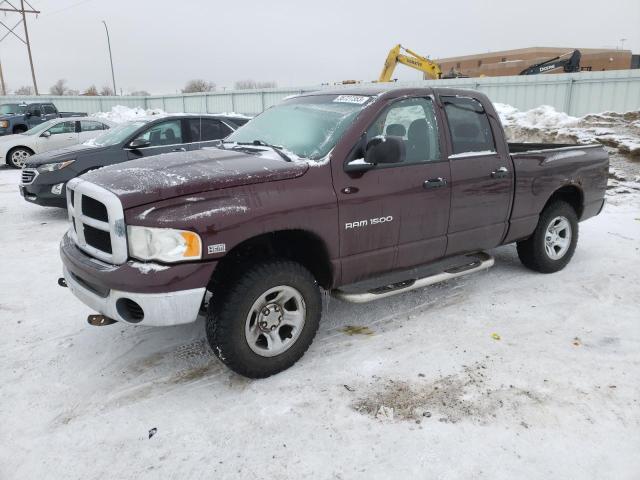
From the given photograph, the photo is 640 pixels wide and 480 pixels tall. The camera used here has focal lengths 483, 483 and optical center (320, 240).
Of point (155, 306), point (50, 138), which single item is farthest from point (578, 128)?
point (50, 138)

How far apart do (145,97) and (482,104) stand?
3234 centimetres

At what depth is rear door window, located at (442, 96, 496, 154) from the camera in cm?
421

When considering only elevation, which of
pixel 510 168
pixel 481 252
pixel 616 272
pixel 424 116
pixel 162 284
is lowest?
pixel 616 272

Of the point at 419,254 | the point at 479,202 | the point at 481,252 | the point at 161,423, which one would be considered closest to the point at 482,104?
the point at 479,202

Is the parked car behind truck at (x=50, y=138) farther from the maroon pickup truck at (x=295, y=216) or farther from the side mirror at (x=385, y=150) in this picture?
the side mirror at (x=385, y=150)

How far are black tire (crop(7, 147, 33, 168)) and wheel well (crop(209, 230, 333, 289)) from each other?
536 inches

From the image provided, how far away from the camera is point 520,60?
43.6m

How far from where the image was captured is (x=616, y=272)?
5.32 meters

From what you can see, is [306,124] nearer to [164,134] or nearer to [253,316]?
[253,316]

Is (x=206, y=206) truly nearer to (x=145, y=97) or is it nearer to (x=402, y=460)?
(x=402, y=460)

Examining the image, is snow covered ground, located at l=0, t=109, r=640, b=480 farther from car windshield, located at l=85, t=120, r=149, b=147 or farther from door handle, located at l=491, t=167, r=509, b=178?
car windshield, located at l=85, t=120, r=149, b=147

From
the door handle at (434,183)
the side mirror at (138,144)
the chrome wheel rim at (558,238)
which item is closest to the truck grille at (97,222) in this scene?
the door handle at (434,183)

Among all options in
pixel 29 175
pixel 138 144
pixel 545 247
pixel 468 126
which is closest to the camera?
pixel 468 126

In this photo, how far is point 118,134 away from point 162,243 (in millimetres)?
6346
